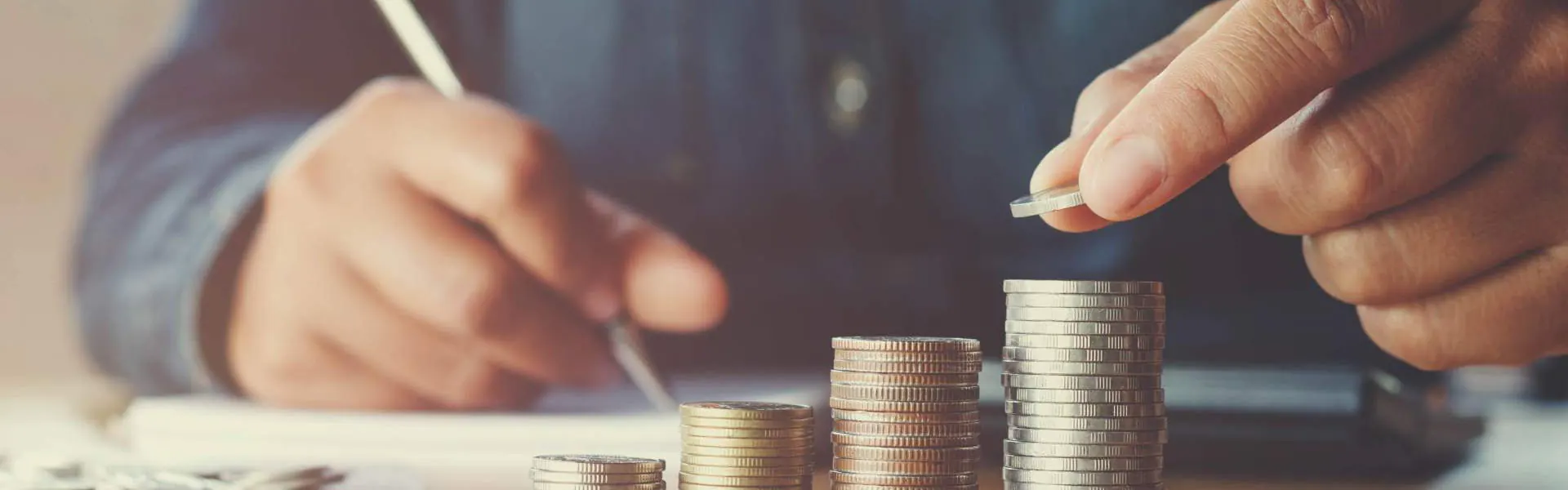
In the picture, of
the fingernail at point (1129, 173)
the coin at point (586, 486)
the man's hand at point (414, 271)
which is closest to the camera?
the fingernail at point (1129, 173)

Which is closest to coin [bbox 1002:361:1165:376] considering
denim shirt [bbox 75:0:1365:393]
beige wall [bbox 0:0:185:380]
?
denim shirt [bbox 75:0:1365:393]

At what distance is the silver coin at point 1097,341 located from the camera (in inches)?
46.2

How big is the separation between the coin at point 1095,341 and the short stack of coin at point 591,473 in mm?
351

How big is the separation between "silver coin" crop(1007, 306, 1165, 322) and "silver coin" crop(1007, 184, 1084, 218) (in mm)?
116

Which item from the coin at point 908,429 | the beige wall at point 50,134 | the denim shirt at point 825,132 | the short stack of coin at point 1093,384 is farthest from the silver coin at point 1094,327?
the beige wall at point 50,134

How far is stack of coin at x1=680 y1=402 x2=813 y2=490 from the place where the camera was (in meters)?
1.20

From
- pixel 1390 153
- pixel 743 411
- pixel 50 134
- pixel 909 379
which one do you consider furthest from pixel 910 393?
pixel 50 134

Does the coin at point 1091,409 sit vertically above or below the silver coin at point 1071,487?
above

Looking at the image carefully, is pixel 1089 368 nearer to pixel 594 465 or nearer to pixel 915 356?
pixel 915 356

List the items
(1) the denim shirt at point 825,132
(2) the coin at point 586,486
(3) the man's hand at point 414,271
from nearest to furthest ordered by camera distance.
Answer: (2) the coin at point 586,486
(3) the man's hand at point 414,271
(1) the denim shirt at point 825,132

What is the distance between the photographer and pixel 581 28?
204 centimetres

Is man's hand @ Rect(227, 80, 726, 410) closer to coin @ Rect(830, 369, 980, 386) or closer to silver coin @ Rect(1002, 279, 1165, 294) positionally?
coin @ Rect(830, 369, 980, 386)

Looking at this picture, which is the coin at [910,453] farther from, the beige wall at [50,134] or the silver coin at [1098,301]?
the beige wall at [50,134]

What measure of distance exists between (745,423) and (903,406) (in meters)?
0.14
